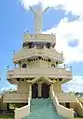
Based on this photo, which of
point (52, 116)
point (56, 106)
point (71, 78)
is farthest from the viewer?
point (71, 78)

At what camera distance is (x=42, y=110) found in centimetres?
3097

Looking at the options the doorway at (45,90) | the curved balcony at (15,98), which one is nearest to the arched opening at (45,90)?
the doorway at (45,90)

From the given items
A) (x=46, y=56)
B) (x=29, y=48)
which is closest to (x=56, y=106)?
(x=46, y=56)

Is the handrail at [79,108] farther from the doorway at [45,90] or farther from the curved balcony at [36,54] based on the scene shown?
the curved balcony at [36,54]

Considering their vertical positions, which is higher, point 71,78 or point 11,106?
point 71,78

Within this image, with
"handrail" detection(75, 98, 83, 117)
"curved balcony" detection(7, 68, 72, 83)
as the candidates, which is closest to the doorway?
"curved balcony" detection(7, 68, 72, 83)

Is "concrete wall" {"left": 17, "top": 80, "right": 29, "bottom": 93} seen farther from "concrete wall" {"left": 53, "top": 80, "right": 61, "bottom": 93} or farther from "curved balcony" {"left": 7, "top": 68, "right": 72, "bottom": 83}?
"concrete wall" {"left": 53, "top": 80, "right": 61, "bottom": 93}

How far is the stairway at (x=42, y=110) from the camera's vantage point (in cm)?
2884

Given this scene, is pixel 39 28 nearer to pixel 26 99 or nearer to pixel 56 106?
pixel 26 99

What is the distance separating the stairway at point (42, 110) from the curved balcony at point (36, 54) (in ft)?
24.0

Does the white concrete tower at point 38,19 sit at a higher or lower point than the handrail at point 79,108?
higher

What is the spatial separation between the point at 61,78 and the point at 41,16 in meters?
10.7

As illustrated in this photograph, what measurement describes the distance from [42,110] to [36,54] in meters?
10.3

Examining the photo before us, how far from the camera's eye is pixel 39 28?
1705 inches
